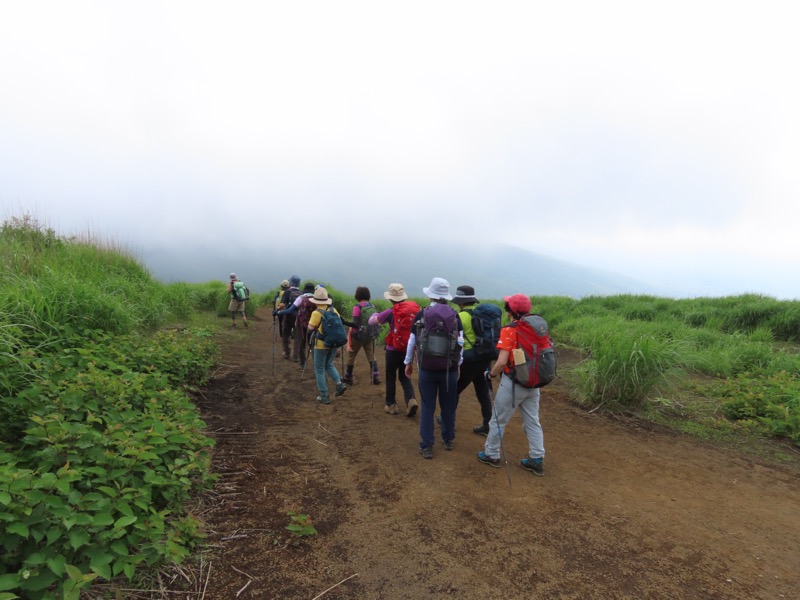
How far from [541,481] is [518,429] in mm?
1723

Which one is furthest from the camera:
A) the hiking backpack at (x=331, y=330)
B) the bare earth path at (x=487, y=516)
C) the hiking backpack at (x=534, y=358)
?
the hiking backpack at (x=331, y=330)

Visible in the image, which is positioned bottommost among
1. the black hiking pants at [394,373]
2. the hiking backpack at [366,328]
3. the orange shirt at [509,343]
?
the black hiking pants at [394,373]

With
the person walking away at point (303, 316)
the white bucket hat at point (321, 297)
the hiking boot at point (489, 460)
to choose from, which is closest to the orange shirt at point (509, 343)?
the hiking boot at point (489, 460)

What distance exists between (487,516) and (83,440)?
3.41m

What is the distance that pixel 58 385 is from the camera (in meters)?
3.55

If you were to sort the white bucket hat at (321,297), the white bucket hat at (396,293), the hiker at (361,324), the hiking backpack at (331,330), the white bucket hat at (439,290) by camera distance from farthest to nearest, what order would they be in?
the hiker at (361,324) → the white bucket hat at (321,297) → the hiking backpack at (331,330) → the white bucket hat at (396,293) → the white bucket hat at (439,290)

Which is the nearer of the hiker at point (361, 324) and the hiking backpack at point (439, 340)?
the hiking backpack at point (439, 340)

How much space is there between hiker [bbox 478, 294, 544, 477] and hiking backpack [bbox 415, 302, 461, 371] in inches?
20.8

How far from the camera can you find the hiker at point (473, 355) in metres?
5.02

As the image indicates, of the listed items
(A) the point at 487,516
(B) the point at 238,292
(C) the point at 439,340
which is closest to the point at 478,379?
(C) the point at 439,340

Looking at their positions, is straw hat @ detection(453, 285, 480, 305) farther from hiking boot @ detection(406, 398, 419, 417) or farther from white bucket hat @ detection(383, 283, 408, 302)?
hiking boot @ detection(406, 398, 419, 417)

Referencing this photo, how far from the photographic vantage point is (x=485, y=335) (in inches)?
197

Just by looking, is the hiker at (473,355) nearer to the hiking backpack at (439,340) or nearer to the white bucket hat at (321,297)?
the hiking backpack at (439,340)

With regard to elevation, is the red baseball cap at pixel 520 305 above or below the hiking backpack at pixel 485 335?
above
